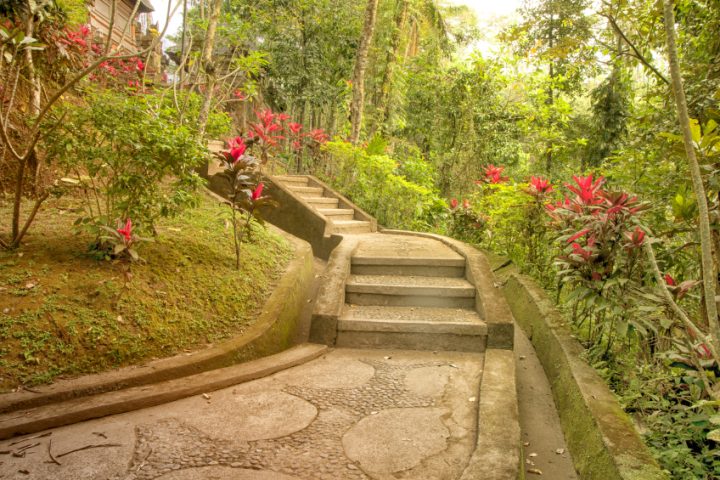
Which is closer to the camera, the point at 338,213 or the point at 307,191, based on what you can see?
the point at 338,213

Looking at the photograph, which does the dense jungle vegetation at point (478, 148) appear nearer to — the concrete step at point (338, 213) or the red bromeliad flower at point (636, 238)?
the red bromeliad flower at point (636, 238)

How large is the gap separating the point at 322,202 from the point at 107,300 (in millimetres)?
5128

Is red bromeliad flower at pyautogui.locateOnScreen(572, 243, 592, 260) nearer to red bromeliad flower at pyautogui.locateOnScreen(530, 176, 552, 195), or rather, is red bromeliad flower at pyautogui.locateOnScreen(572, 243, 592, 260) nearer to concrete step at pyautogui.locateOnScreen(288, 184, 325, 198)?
red bromeliad flower at pyautogui.locateOnScreen(530, 176, 552, 195)

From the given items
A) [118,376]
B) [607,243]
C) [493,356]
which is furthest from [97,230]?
[607,243]

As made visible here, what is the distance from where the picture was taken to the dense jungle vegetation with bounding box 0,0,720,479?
2.50 metres

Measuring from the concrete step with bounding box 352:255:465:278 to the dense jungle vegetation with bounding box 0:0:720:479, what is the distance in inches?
38.9

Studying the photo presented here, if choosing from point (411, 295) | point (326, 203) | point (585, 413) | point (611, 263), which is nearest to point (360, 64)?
point (326, 203)

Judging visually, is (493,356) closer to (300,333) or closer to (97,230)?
(300,333)

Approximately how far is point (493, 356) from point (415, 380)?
74 cm

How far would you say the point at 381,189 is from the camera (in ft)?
26.8

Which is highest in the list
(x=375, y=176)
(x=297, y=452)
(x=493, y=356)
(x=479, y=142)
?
(x=479, y=142)

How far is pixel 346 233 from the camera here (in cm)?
703

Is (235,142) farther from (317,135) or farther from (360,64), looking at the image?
(360,64)

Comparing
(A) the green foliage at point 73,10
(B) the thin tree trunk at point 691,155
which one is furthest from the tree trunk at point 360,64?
(B) the thin tree trunk at point 691,155
